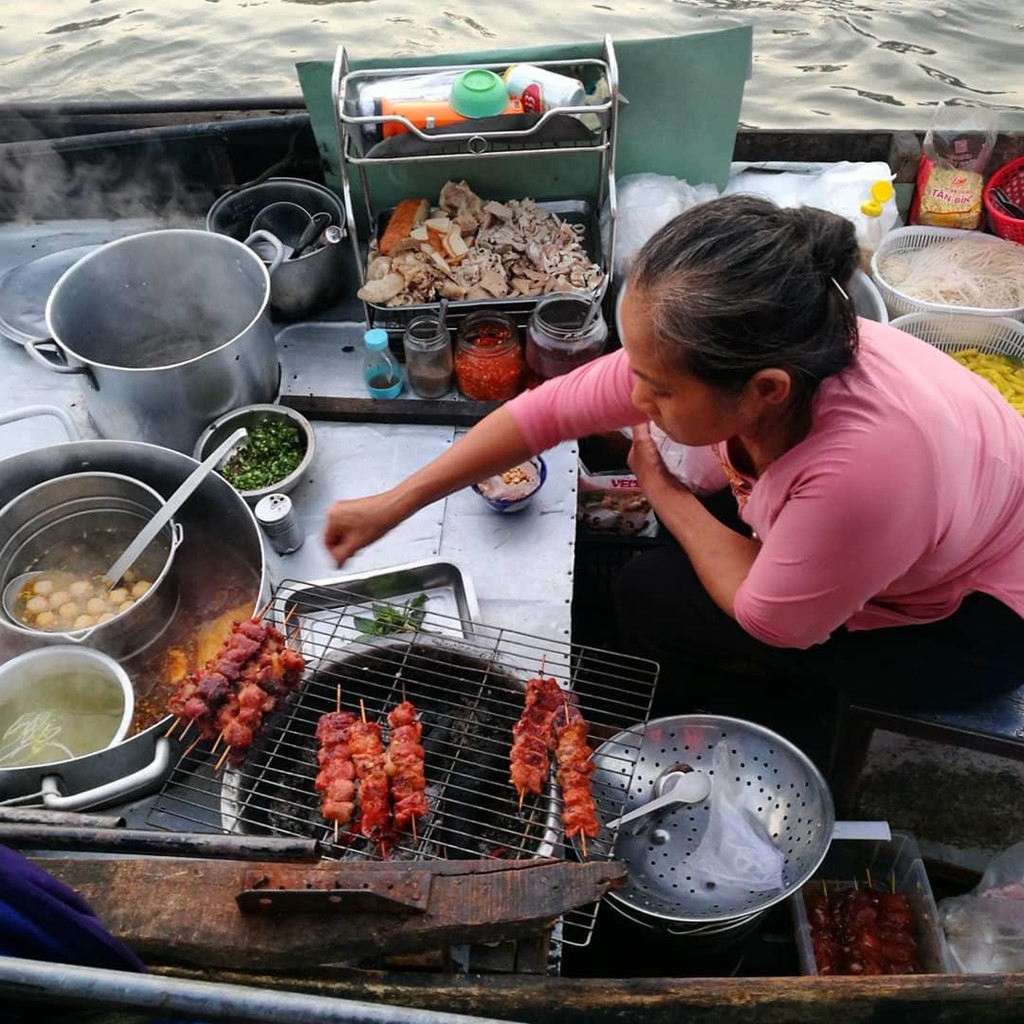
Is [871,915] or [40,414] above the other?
[40,414]

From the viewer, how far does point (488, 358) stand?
3.88 metres

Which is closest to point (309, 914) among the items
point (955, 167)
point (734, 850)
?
point (734, 850)

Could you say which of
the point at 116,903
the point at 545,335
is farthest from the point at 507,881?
the point at 545,335

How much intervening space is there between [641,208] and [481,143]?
1.02 meters

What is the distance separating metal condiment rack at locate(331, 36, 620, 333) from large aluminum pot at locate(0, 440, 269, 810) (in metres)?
1.29

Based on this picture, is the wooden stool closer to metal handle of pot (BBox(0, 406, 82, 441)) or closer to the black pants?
the black pants

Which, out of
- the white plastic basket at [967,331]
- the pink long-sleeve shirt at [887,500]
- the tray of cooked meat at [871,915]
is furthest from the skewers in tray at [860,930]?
the white plastic basket at [967,331]

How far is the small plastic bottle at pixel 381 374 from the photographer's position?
3.94 m

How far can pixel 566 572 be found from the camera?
331 cm

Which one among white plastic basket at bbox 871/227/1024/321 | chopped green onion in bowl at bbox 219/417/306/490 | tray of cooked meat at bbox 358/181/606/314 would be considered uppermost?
tray of cooked meat at bbox 358/181/606/314

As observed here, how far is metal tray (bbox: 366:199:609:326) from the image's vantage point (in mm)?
3998

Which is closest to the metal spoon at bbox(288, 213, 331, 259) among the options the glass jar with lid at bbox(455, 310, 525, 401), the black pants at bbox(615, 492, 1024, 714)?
the glass jar with lid at bbox(455, 310, 525, 401)

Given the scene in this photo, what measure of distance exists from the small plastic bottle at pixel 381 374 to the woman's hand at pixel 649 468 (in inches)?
53.9

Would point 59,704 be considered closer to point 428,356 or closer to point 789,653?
point 428,356
